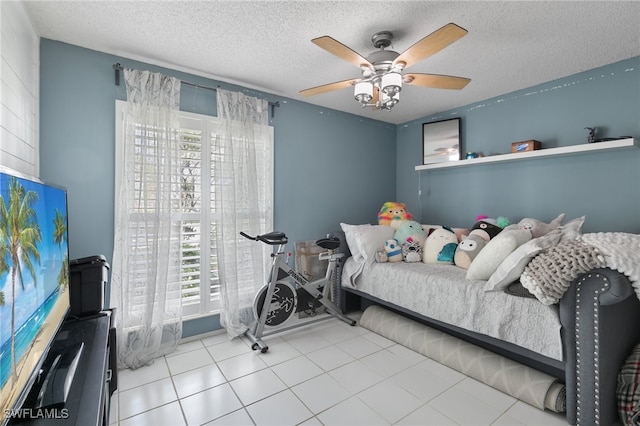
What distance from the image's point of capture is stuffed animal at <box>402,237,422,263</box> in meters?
2.99

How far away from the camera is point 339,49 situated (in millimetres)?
1763

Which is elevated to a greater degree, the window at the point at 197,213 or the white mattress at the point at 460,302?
the window at the point at 197,213

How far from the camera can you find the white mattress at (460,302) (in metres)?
1.79

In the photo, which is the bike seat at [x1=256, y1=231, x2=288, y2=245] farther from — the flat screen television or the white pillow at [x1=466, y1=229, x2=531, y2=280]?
the white pillow at [x1=466, y1=229, x2=531, y2=280]

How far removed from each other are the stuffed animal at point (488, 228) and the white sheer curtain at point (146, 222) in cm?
277

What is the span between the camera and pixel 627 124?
7.97 feet

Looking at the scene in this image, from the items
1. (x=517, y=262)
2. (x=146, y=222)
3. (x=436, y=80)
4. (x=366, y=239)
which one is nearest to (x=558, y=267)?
(x=517, y=262)

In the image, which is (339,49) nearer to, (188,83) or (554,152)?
(188,83)

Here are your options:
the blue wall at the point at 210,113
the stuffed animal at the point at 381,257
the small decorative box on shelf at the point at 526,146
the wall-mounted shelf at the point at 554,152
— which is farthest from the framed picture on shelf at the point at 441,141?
the stuffed animal at the point at 381,257

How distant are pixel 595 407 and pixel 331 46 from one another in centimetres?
243

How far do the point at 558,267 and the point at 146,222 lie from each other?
9.27 feet

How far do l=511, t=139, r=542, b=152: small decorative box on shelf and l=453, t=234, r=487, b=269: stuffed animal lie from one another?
3.25 ft

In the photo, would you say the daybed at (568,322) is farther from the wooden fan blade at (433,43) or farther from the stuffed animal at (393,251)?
the wooden fan blade at (433,43)

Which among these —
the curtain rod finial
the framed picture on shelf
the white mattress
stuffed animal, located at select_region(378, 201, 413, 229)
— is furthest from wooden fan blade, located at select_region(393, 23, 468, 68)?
the curtain rod finial
